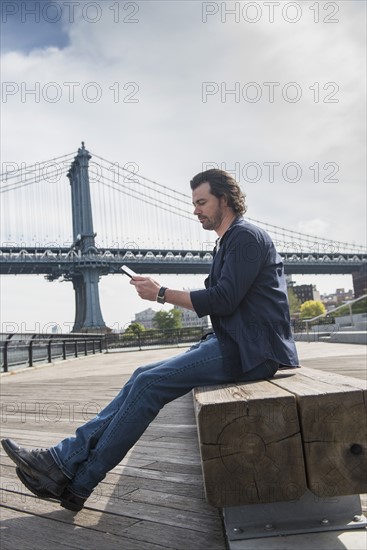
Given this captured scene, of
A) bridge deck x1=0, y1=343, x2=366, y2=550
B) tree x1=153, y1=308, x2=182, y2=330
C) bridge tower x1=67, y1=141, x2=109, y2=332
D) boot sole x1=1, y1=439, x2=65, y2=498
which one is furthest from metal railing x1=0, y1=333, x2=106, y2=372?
tree x1=153, y1=308, x2=182, y2=330

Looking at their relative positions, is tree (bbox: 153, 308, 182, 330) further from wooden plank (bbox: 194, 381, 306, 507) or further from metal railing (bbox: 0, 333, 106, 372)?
wooden plank (bbox: 194, 381, 306, 507)

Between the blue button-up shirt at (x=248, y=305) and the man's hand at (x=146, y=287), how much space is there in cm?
17

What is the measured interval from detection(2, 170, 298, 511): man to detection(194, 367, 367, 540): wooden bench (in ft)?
1.23

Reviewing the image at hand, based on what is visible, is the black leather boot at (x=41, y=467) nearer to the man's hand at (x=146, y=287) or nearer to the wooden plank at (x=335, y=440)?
the man's hand at (x=146, y=287)

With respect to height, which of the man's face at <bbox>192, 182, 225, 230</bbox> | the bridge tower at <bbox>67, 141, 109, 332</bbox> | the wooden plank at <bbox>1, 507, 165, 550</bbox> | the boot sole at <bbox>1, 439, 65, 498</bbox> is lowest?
the wooden plank at <bbox>1, 507, 165, 550</bbox>

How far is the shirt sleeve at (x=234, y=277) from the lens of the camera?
5.46 feet

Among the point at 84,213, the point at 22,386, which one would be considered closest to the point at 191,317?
the point at 84,213

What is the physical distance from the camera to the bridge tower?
1729 inches

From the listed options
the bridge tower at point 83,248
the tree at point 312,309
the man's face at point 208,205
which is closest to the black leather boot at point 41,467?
the man's face at point 208,205

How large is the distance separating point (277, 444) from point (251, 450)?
0.07 metres

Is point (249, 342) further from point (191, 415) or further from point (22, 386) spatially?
point (22, 386)

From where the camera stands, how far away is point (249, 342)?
1656 millimetres

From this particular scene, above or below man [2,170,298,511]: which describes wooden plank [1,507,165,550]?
below

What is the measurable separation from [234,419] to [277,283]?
644mm
